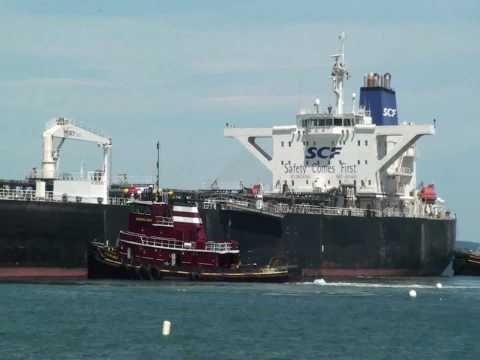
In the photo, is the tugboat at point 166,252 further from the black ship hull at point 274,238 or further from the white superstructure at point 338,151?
the white superstructure at point 338,151

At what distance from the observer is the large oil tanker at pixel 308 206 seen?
59250 mm

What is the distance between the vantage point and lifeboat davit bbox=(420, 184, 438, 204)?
81.7 metres

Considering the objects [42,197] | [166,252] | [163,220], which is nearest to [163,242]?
[166,252]

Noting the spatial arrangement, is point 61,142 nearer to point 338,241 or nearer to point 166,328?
point 338,241

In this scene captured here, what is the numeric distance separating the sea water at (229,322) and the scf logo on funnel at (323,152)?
60.2ft

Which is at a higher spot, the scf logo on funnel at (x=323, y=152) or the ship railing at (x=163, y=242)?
the scf logo on funnel at (x=323, y=152)

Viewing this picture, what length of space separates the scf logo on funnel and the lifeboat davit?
7.09m

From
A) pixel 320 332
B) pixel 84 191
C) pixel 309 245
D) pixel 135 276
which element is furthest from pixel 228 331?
pixel 309 245

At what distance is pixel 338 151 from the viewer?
255 feet

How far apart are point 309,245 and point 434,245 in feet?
42.3

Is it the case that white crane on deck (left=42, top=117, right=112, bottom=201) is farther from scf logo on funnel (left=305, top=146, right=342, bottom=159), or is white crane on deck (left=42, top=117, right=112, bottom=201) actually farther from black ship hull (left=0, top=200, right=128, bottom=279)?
scf logo on funnel (left=305, top=146, right=342, bottom=159)

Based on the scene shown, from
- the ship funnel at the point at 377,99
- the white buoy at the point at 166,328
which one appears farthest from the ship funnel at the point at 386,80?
the white buoy at the point at 166,328

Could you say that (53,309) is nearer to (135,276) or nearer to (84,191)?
(135,276)

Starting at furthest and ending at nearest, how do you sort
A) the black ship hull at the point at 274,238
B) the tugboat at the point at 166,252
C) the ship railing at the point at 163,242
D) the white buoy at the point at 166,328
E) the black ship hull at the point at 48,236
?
the ship railing at the point at 163,242 < the black ship hull at the point at 274,238 < the tugboat at the point at 166,252 < the black ship hull at the point at 48,236 < the white buoy at the point at 166,328
